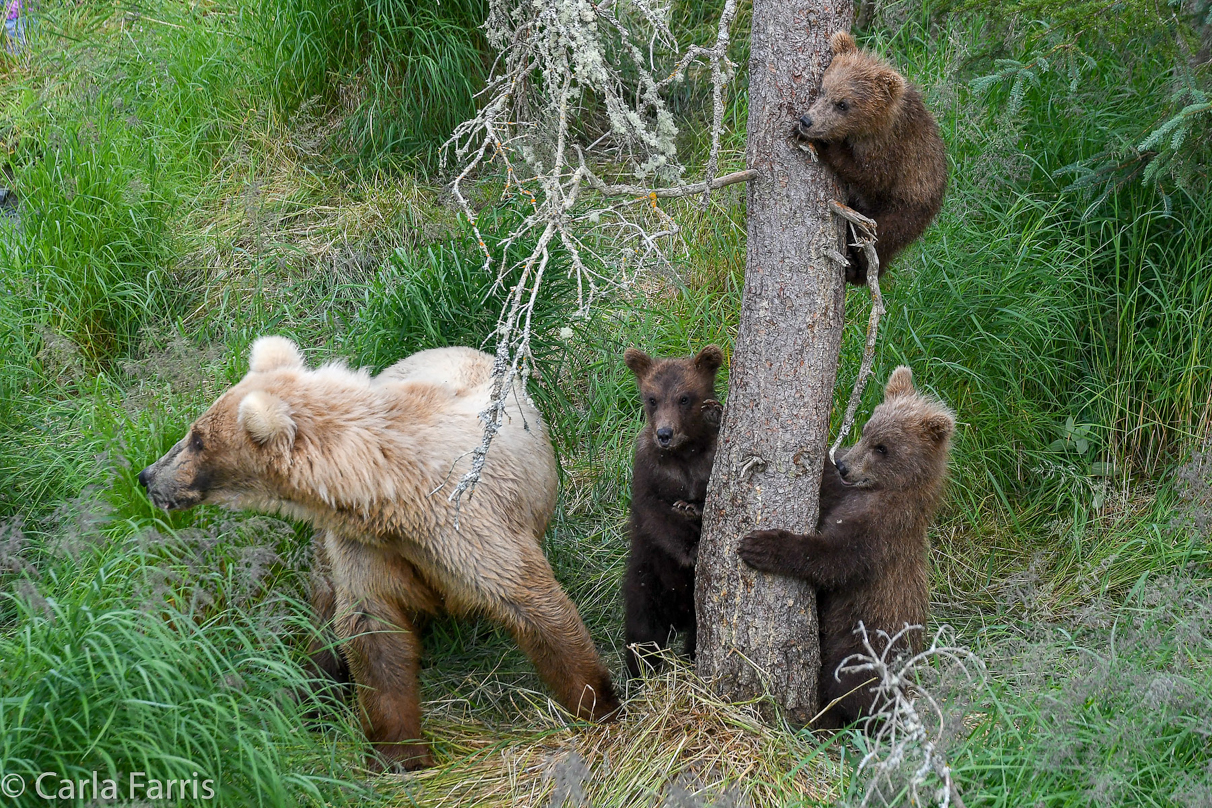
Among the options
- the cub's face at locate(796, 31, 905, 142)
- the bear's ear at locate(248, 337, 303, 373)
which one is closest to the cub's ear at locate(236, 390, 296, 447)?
the bear's ear at locate(248, 337, 303, 373)

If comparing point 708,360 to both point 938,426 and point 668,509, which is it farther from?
point 938,426

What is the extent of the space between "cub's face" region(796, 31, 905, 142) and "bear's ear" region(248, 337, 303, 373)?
2516 millimetres

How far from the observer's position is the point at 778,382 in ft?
13.0

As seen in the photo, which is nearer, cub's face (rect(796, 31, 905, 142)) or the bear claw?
cub's face (rect(796, 31, 905, 142))

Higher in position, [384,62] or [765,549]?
[384,62]

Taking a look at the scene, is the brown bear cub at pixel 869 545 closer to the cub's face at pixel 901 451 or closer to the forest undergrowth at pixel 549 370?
the cub's face at pixel 901 451

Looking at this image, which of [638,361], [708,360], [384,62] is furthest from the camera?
[384,62]

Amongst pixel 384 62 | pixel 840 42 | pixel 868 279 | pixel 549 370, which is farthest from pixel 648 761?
pixel 384 62

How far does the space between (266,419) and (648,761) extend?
6.70 ft

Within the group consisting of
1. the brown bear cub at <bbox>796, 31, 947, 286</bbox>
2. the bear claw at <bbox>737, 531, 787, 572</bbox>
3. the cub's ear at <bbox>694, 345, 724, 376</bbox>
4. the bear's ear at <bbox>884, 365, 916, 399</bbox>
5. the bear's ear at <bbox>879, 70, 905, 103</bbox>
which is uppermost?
the bear's ear at <bbox>879, 70, 905, 103</bbox>

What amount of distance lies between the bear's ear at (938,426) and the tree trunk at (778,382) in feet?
2.40

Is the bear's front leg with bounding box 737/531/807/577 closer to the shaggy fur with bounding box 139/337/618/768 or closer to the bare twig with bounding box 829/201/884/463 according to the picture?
the bare twig with bounding box 829/201/884/463

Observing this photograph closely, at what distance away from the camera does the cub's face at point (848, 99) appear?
3.80 meters

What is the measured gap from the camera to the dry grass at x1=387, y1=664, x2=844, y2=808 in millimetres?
3668
